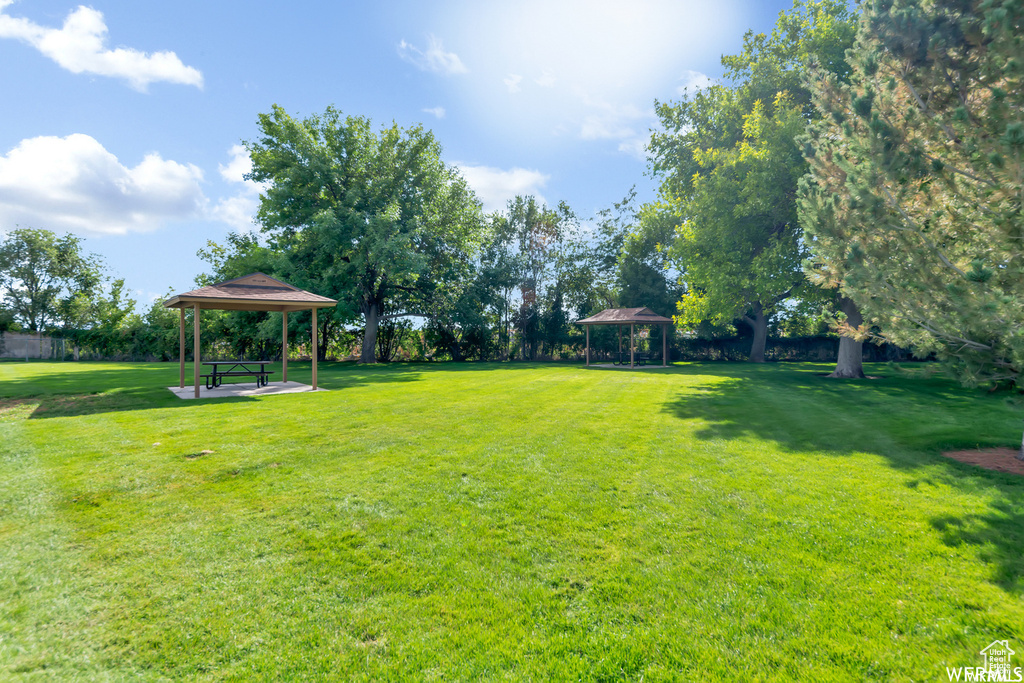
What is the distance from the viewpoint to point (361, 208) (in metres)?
19.0

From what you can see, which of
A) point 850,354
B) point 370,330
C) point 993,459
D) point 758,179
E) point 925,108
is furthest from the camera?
point 370,330

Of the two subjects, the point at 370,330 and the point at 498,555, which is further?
the point at 370,330

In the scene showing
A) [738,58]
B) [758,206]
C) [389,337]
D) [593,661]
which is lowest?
[593,661]

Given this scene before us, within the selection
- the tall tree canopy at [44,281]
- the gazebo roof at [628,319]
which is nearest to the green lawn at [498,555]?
the gazebo roof at [628,319]

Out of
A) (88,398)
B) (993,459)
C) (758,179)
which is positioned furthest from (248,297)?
(758,179)

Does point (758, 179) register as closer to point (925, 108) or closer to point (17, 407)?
point (925, 108)

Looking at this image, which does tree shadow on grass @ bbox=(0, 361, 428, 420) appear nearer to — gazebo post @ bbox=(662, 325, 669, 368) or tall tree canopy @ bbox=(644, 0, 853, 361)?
tall tree canopy @ bbox=(644, 0, 853, 361)

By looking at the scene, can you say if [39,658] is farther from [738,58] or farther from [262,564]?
[738,58]

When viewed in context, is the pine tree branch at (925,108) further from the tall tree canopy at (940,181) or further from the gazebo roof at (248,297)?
the gazebo roof at (248,297)

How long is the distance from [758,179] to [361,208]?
50.9ft

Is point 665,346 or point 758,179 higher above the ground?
point 758,179

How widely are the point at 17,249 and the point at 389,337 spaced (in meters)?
29.5

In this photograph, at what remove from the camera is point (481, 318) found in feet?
82.2

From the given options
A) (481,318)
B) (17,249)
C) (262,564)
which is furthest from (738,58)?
(17,249)
